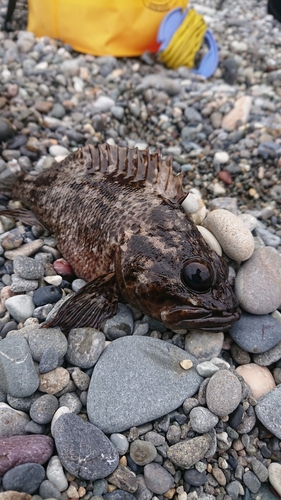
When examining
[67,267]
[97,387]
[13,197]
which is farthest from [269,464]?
[13,197]

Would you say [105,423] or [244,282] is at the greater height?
[244,282]

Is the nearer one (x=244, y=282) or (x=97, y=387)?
(x=97, y=387)

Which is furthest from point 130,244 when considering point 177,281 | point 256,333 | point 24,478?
point 24,478

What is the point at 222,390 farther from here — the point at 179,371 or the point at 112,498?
the point at 112,498

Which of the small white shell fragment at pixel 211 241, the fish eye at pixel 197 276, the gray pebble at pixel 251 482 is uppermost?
the fish eye at pixel 197 276

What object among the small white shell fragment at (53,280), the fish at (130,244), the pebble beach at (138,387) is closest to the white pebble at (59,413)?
the pebble beach at (138,387)

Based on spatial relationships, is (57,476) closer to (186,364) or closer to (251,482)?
(186,364)

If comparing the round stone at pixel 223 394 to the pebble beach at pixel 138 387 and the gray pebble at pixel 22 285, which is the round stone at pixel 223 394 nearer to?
the pebble beach at pixel 138 387
